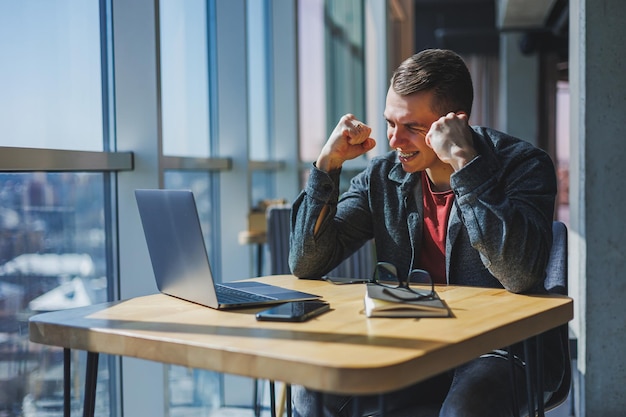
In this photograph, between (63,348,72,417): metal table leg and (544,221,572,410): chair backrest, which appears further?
(544,221,572,410): chair backrest

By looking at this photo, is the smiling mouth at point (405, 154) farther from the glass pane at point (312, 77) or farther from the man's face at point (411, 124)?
the glass pane at point (312, 77)

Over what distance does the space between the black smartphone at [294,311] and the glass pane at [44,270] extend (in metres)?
0.75

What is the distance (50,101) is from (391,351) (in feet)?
4.39

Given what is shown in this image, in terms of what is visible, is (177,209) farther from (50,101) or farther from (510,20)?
(510,20)

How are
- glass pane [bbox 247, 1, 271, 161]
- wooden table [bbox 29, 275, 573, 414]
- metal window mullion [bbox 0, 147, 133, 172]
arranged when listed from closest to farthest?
wooden table [bbox 29, 275, 573, 414], metal window mullion [bbox 0, 147, 133, 172], glass pane [bbox 247, 1, 271, 161]

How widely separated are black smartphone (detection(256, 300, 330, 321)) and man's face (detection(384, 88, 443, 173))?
20.8 inches

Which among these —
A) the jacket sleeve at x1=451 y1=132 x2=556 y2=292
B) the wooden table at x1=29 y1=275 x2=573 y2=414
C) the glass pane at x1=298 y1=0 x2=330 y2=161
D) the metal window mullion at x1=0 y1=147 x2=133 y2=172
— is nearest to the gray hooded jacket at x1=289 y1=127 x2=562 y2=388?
the jacket sleeve at x1=451 y1=132 x2=556 y2=292

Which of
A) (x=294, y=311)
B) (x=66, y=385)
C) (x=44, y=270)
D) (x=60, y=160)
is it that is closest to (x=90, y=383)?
(x=66, y=385)

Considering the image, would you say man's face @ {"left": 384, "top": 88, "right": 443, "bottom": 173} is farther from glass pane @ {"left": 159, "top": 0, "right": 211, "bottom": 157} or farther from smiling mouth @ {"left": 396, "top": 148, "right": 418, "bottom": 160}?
glass pane @ {"left": 159, "top": 0, "right": 211, "bottom": 157}

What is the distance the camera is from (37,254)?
206 centimetres

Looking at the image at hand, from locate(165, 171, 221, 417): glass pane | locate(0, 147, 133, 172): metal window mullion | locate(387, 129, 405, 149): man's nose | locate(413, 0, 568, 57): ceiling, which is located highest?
locate(413, 0, 568, 57): ceiling

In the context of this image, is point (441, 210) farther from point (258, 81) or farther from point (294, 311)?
point (258, 81)

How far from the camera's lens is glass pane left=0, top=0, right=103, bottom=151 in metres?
1.95

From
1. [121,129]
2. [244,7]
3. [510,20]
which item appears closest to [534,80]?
[510,20]
